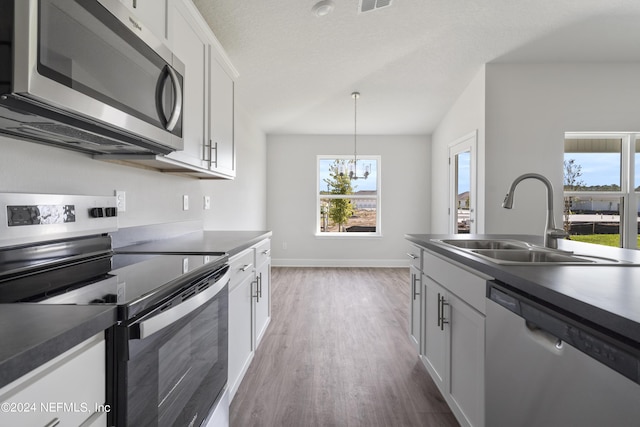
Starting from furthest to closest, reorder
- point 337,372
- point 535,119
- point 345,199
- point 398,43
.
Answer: point 345,199 < point 535,119 < point 398,43 < point 337,372

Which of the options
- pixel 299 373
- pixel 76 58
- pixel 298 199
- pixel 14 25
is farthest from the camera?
pixel 298 199

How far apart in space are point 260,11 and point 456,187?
3353mm

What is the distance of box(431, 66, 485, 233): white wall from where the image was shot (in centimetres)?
358

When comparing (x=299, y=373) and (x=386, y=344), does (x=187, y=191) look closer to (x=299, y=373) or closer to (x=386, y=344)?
(x=299, y=373)

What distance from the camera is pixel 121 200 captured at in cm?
169

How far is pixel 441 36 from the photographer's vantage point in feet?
10.1

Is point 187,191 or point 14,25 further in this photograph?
point 187,191

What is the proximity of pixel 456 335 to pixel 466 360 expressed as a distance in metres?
0.13

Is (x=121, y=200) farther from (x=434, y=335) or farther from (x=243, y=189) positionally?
(x=243, y=189)

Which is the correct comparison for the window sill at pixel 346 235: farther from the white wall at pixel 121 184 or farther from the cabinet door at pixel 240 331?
the cabinet door at pixel 240 331

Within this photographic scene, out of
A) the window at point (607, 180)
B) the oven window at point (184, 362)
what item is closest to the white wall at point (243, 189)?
the oven window at point (184, 362)

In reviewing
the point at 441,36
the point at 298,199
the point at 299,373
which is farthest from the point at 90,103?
the point at 298,199

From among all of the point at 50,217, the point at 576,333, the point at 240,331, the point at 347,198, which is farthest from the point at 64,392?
the point at 347,198

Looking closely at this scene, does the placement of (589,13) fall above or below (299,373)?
above
